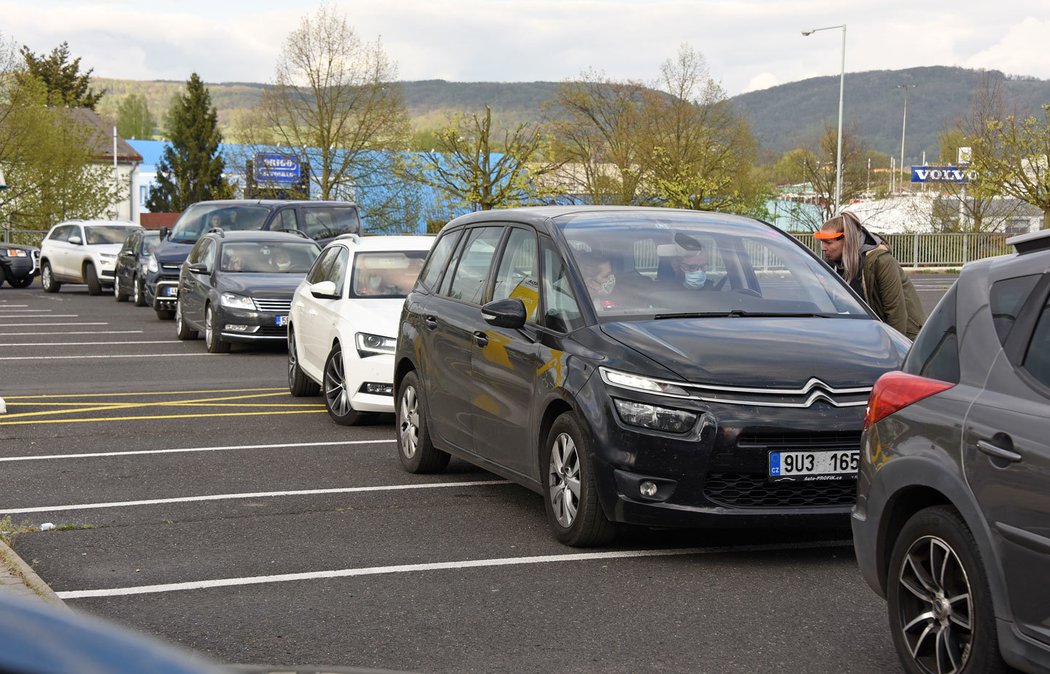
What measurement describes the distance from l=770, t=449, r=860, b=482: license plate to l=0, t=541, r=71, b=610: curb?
10.3 feet

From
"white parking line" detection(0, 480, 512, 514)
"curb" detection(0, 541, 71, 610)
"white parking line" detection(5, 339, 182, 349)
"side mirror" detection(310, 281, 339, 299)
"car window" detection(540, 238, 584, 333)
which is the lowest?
"white parking line" detection(5, 339, 182, 349)

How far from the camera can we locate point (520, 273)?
26.8ft

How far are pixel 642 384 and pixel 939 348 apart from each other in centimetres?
206

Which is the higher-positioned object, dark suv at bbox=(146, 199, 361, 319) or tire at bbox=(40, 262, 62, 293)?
dark suv at bbox=(146, 199, 361, 319)

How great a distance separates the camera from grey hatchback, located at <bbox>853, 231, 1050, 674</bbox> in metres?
4.27

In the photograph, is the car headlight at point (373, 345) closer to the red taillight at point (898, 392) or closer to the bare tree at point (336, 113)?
the red taillight at point (898, 392)

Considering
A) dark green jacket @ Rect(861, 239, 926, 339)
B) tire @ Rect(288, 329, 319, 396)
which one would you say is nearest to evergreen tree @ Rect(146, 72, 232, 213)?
tire @ Rect(288, 329, 319, 396)

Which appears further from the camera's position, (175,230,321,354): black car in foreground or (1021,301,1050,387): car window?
(175,230,321,354): black car in foreground

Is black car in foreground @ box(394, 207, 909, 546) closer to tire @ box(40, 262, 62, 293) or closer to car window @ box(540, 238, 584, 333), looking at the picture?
car window @ box(540, 238, 584, 333)

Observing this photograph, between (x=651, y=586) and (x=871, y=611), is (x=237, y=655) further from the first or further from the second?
(x=871, y=611)

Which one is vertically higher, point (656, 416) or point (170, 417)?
point (656, 416)

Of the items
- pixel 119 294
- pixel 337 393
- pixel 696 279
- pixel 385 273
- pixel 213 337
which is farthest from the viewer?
pixel 119 294

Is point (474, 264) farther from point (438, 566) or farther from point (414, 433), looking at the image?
point (438, 566)

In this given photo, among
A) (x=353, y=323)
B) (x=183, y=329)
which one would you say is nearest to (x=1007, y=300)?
(x=353, y=323)
